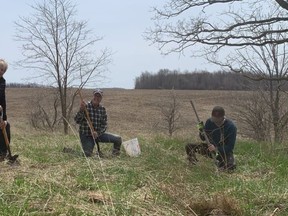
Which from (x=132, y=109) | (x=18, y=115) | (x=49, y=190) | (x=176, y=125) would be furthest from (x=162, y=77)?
(x=49, y=190)

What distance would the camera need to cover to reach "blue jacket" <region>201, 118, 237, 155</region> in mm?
6662

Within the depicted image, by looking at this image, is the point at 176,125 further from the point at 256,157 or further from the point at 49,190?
the point at 49,190

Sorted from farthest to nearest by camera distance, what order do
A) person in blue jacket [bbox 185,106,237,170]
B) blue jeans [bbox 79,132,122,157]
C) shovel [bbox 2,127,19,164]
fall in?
1. blue jeans [bbox 79,132,122,157]
2. person in blue jacket [bbox 185,106,237,170]
3. shovel [bbox 2,127,19,164]

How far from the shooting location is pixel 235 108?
788 inches

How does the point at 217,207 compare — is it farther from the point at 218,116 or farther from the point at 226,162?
the point at 218,116

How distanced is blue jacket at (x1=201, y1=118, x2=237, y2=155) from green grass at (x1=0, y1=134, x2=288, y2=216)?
0.48 metres

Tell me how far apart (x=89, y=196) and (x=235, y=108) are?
54.9 ft

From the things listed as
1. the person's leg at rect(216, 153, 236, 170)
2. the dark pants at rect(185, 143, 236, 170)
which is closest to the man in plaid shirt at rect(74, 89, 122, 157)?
the dark pants at rect(185, 143, 236, 170)

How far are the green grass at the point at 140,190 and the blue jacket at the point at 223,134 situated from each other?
1.57ft

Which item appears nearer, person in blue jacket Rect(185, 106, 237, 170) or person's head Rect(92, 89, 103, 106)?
person in blue jacket Rect(185, 106, 237, 170)

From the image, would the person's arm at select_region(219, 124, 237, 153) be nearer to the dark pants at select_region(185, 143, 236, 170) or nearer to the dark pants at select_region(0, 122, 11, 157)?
the dark pants at select_region(185, 143, 236, 170)

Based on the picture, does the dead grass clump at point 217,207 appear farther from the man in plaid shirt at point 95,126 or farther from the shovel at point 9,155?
the man in plaid shirt at point 95,126

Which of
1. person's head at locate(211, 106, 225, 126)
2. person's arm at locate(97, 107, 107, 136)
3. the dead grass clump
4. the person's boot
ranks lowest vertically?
the person's boot

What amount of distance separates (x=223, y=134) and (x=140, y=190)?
8.77ft
